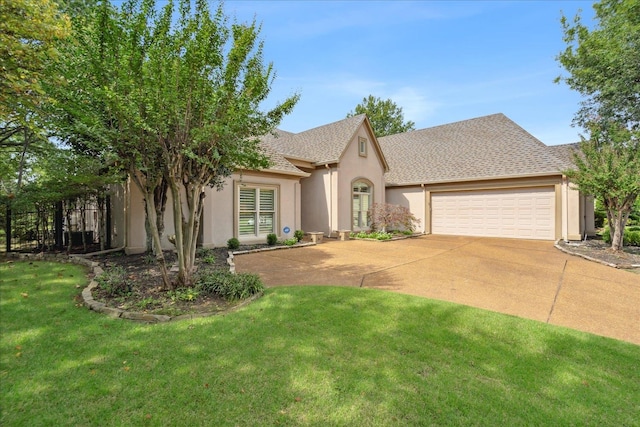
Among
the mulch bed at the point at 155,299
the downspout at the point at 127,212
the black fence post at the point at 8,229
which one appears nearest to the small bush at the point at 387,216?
the mulch bed at the point at 155,299

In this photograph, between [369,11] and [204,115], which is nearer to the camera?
[204,115]

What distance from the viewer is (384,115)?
126 ft

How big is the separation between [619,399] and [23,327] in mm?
6879

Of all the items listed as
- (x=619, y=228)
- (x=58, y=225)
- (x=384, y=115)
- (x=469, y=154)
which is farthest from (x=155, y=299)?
(x=384, y=115)

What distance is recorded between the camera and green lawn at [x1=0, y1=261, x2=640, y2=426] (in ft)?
8.09

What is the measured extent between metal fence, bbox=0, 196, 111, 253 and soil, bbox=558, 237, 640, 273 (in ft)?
52.4

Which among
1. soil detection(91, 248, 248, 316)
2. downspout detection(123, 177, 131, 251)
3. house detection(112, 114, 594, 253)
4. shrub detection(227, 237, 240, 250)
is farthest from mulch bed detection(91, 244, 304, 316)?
house detection(112, 114, 594, 253)

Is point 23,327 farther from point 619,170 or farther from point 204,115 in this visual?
point 619,170

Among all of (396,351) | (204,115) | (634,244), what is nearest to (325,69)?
(204,115)

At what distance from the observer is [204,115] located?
5238mm

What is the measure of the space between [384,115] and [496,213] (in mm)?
26819

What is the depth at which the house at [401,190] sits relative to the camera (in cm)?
1119

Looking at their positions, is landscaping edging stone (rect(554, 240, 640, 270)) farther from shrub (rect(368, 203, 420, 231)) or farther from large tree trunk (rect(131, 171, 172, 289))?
large tree trunk (rect(131, 171, 172, 289))

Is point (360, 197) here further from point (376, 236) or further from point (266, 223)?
point (266, 223)
